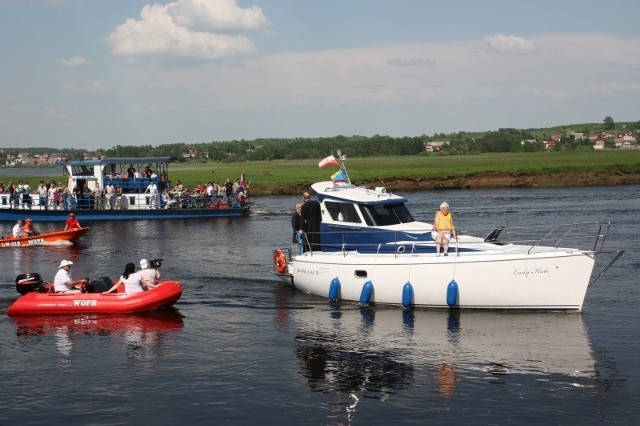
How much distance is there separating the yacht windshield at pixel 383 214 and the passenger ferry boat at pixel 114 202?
31.7 m

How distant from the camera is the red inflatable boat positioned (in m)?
26.3

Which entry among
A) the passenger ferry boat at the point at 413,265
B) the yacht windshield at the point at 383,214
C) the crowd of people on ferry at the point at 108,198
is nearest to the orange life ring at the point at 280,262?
the passenger ferry boat at the point at 413,265

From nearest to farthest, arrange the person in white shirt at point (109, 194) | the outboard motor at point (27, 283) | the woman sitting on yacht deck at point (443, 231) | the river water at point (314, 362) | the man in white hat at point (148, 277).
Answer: the river water at point (314, 362) → the woman sitting on yacht deck at point (443, 231) → the man in white hat at point (148, 277) → the outboard motor at point (27, 283) → the person in white shirt at point (109, 194)

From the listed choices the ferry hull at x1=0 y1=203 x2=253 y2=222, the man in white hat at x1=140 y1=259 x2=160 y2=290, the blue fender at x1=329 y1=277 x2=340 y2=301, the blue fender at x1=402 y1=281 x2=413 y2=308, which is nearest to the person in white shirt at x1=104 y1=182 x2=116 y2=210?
the ferry hull at x1=0 y1=203 x2=253 y2=222

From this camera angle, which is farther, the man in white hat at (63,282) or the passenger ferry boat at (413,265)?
the man in white hat at (63,282)

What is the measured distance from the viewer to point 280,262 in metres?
29.6

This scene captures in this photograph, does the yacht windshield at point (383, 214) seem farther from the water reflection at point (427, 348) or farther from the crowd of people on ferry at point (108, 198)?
Answer: the crowd of people on ferry at point (108, 198)

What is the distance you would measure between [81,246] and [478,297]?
25807mm

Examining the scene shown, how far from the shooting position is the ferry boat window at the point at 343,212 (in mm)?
28312

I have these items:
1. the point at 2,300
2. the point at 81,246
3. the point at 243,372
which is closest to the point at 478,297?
the point at 243,372

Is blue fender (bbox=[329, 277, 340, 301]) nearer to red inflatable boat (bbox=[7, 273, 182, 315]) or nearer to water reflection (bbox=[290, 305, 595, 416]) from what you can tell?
water reflection (bbox=[290, 305, 595, 416])

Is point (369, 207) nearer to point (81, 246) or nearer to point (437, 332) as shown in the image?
point (437, 332)

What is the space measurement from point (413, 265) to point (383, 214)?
3.26 meters

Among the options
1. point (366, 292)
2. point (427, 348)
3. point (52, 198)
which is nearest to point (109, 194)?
point (52, 198)
